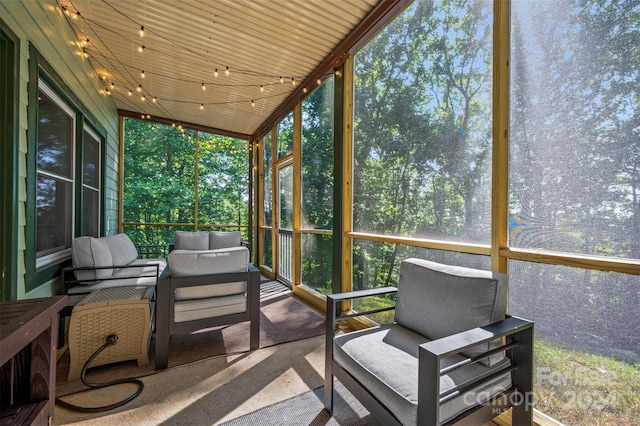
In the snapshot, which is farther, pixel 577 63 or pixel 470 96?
pixel 470 96

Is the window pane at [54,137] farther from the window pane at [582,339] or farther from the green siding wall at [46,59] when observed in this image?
the window pane at [582,339]

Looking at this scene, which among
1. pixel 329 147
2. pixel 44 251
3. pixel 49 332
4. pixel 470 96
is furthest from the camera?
pixel 329 147

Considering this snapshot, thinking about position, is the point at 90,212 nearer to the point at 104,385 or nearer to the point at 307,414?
the point at 104,385

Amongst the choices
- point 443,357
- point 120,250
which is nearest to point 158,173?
point 120,250

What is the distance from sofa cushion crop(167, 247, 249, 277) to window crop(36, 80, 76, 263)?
1.29 meters

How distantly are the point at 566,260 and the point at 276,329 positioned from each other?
2.50 meters

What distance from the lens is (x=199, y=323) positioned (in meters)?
2.19

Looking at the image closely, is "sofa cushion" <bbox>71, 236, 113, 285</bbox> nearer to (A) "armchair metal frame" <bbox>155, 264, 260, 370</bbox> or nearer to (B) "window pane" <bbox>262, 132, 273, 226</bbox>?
(A) "armchair metal frame" <bbox>155, 264, 260, 370</bbox>

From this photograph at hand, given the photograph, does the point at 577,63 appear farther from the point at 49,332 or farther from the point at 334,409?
the point at 49,332

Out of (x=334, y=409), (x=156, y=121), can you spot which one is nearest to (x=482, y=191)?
(x=334, y=409)

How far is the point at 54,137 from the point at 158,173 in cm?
347

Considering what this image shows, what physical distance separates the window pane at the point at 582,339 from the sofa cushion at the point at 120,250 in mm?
4035

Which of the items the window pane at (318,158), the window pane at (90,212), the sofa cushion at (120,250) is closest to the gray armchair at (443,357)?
the window pane at (318,158)

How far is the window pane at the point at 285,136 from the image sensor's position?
4473mm
